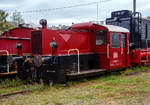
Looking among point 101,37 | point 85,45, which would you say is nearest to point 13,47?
point 85,45

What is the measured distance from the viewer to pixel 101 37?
32.1ft

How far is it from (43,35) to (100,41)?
9.62 feet

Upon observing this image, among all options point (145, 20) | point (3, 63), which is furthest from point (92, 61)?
point (145, 20)

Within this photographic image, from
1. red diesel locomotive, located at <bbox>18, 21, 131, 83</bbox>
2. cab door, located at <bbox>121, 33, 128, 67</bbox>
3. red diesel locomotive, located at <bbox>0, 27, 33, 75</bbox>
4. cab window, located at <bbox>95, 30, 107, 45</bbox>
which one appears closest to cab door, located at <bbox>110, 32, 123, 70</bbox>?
red diesel locomotive, located at <bbox>18, 21, 131, 83</bbox>

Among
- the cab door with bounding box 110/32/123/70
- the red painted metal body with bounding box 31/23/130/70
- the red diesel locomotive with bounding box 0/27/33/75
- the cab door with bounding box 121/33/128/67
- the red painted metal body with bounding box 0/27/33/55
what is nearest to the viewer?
the red painted metal body with bounding box 31/23/130/70

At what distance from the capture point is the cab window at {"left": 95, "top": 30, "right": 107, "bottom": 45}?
966 centimetres

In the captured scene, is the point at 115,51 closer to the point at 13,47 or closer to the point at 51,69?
the point at 51,69

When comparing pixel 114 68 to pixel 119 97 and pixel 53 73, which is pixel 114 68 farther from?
pixel 119 97

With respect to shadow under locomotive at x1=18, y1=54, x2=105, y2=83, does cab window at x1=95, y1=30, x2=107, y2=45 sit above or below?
above

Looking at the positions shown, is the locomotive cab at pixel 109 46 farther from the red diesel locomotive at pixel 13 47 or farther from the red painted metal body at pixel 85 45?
the red diesel locomotive at pixel 13 47

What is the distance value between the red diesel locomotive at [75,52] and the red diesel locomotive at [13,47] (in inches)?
31.6

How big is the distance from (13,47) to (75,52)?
3020 mm

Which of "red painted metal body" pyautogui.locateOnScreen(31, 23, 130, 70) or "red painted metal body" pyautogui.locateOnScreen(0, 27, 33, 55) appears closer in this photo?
"red painted metal body" pyautogui.locateOnScreen(31, 23, 130, 70)

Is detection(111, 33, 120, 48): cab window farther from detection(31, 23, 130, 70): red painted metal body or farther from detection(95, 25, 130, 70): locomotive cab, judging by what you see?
detection(31, 23, 130, 70): red painted metal body
